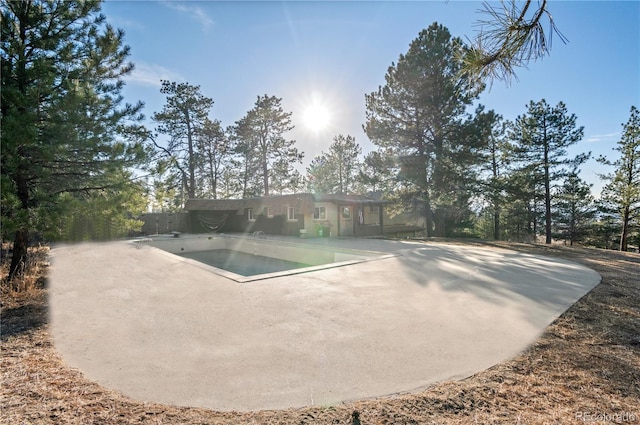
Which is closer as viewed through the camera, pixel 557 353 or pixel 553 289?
pixel 557 353

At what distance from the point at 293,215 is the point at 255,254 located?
3.60m

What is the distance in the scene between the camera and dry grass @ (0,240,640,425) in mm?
1882

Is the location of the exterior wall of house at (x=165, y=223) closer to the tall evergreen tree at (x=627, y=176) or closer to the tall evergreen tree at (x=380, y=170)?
the tall evergreen tree at (x=380, y=170)

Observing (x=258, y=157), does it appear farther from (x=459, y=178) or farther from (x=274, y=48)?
(x=274, y=48)

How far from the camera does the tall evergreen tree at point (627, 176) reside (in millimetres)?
17000

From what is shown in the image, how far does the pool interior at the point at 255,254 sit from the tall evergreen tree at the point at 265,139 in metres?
10.2

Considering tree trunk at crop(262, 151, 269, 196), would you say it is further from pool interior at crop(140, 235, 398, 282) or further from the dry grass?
the dry grass

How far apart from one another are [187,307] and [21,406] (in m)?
2.24

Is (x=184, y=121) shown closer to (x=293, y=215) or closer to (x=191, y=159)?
(x=191, y=159)

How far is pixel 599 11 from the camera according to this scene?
8.87ft

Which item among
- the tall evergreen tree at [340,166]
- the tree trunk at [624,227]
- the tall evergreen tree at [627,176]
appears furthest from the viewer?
the tall evergreen tree at [340,166]

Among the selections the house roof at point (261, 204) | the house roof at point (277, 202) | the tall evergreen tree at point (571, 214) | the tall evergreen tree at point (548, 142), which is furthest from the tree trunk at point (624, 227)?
the house roof at point (261, 204)

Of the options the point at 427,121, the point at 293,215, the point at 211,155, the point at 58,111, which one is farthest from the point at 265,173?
the point at 58,111

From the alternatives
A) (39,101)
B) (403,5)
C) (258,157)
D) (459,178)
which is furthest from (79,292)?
(258,157)
